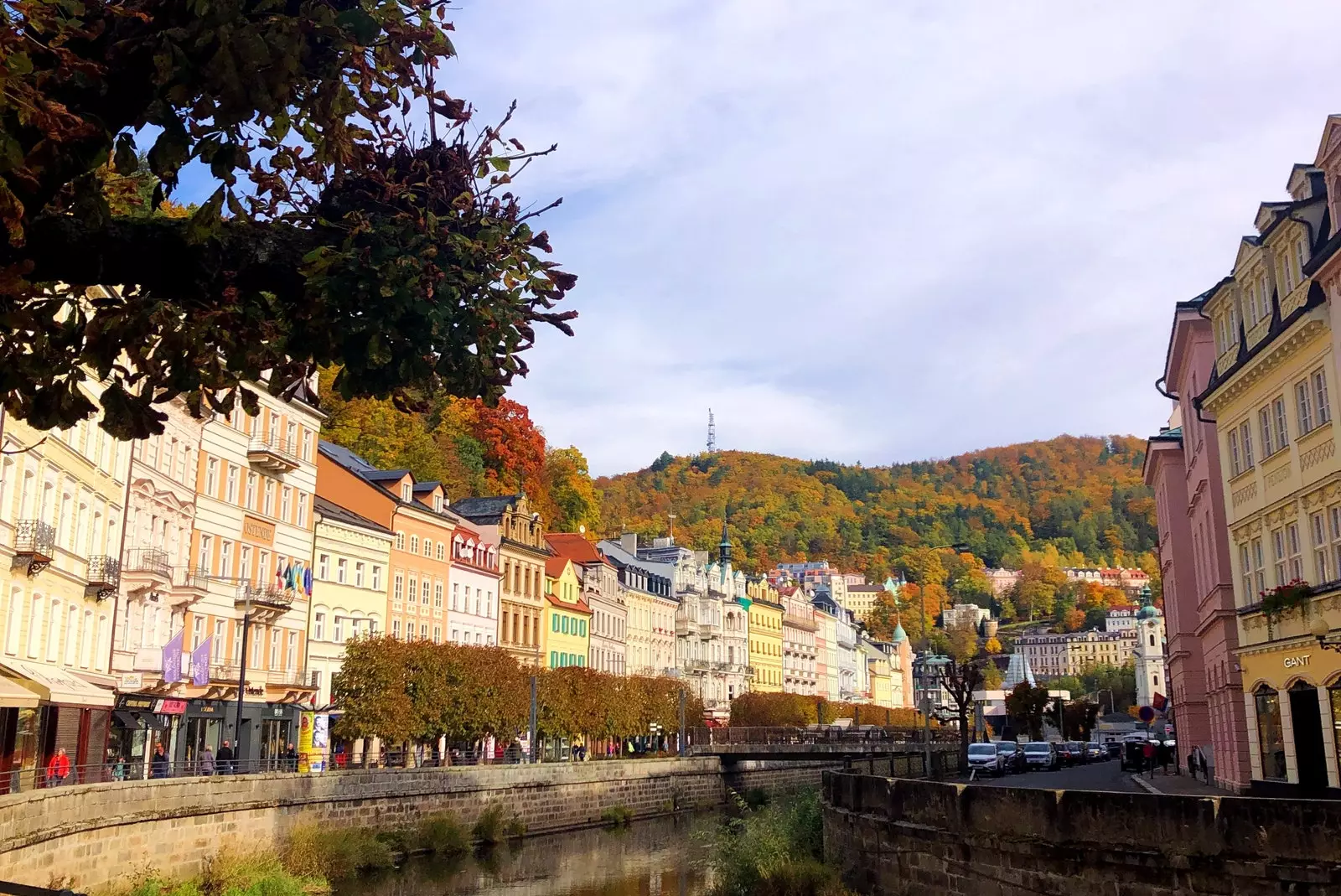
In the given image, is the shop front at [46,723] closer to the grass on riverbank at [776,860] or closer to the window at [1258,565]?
the grass on riverbank at [776,860]

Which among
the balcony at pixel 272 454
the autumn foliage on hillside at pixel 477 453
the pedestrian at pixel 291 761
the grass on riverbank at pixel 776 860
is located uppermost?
the autumn foliage on hillside at pixel 477 453

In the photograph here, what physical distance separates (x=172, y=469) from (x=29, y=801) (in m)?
21.6

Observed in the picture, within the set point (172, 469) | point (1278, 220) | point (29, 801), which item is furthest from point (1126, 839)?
point (172, 469)

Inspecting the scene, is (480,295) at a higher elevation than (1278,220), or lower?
lower

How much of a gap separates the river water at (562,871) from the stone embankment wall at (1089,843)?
13315mm

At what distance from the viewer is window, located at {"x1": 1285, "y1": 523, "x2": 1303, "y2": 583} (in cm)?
2741

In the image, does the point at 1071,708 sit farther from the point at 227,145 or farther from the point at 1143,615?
the point at 227,145

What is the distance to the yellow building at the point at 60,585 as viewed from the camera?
30859mm

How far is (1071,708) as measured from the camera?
457 ft

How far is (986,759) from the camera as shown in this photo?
180 ft

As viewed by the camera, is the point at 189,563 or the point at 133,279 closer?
the point at 133,279

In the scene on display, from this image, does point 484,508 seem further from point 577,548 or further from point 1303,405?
point 1303,405

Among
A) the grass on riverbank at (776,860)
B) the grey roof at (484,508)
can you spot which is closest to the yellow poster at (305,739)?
the grass on riverbank at (776,860)

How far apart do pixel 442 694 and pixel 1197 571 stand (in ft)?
90.1
